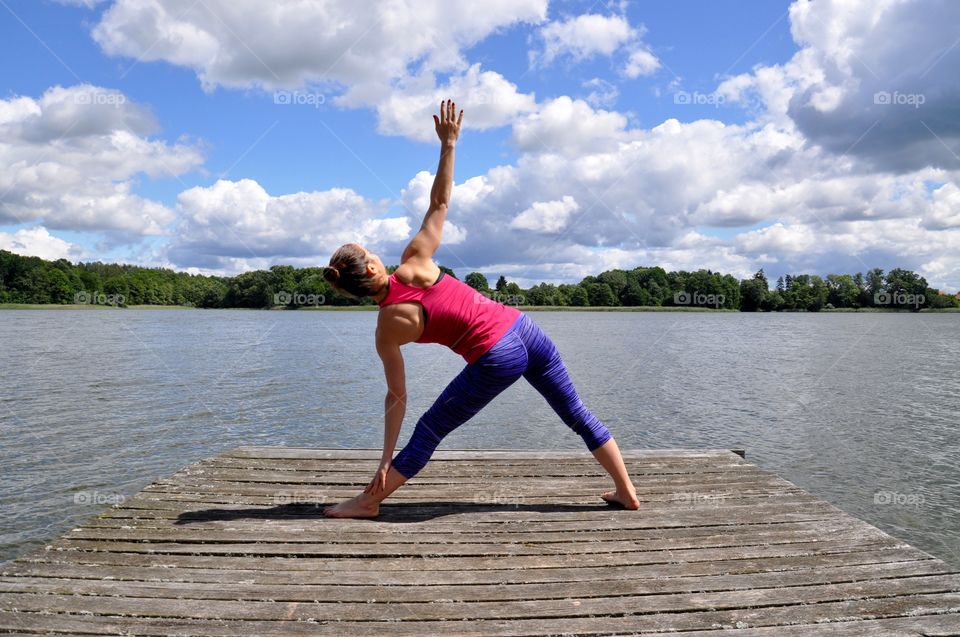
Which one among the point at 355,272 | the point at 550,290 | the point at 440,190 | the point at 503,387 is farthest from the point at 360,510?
the point at 550,290

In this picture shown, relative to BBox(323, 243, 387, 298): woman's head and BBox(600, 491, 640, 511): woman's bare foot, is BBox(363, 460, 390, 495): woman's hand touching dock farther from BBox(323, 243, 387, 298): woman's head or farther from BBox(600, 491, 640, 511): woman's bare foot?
BBox(600, 491, 640, 511): woman's bare foot

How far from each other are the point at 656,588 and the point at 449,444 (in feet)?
32.2

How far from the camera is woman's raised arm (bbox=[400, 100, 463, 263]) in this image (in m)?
4.32

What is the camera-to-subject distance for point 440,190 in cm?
438

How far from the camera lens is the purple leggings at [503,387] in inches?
173

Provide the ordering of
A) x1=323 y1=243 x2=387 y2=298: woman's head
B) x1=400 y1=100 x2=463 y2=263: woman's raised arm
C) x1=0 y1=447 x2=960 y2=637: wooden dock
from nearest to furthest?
x1=0 y1=447 x2=960 y2=637: wooden dock
x1=323 y1=243 x2=387 y2=298: woman's head
x1=400 y1=100 x2=463 y2=263: woman's raised arm

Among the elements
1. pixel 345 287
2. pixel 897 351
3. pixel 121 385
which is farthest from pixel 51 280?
pixel 345 287

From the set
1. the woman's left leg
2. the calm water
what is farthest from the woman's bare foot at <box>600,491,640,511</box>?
the calm water

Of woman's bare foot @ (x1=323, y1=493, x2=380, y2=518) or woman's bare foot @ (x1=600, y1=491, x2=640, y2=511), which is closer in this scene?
woman's bare foot @ (x1=323, y1=493, x2=380, y2=518)

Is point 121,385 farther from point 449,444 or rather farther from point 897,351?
point 897,351

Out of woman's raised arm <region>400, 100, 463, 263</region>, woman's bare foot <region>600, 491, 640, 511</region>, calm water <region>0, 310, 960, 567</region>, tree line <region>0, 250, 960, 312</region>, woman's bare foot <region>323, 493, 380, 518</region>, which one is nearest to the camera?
woman's raised arm <region>400, 100, 463, 263</region>

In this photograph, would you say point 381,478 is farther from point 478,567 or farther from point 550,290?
point 550,290

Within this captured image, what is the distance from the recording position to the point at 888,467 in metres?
12.1

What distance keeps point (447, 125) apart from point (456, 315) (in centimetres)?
126
